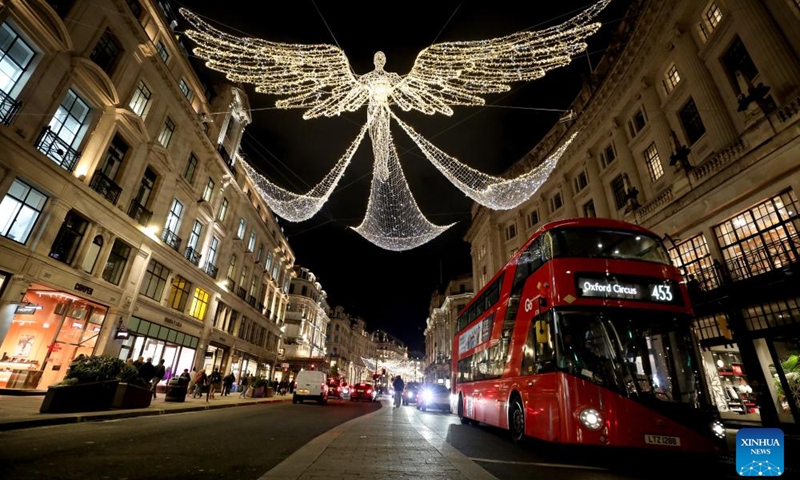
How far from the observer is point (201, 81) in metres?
23.7

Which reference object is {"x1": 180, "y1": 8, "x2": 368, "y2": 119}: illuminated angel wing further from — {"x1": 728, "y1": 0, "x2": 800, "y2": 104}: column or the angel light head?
{"x1": 728, "y1": 0, "x2": 800, "y2": 104}: column

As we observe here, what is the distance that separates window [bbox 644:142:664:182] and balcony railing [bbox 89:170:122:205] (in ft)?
84.5

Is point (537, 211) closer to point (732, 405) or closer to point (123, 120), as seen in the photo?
point (732, 405)

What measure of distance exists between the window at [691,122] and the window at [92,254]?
26.6 meters

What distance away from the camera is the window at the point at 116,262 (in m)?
16.4

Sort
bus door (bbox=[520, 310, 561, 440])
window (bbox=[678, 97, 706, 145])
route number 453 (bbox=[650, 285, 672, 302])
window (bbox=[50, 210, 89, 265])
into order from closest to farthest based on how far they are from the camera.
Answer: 1. bus door (bbox=[520, 310, 561, 440])
2. route number 453 (bbox=[650, 285, 672, 302])
3. window (bbox=[50, 210, 89, 265])
4. window (bbox=[678, 97, 706, 145])

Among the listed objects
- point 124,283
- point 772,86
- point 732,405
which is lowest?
point 732,405

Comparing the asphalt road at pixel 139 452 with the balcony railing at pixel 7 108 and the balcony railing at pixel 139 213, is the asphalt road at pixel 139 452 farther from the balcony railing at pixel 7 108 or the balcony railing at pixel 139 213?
the balcony railing at pixel 139 213

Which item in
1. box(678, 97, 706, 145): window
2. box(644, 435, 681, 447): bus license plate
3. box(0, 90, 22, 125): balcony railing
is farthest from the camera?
box(678, 97, 706, 145): window

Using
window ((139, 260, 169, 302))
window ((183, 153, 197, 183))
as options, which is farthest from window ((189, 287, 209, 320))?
window ((183, 153, 197, 183))

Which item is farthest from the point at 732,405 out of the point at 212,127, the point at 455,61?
the point at 212,127

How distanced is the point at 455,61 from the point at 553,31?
2823 millimetres

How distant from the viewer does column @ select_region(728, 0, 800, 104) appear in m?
12.0

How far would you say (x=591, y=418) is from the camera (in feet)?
20.0
